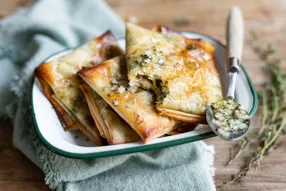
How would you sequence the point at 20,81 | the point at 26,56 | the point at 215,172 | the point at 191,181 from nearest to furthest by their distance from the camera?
the point at 191,181
the point at 215,172
the point at 20,81
the point at 26,56

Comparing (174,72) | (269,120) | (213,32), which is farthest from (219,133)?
(213,32)

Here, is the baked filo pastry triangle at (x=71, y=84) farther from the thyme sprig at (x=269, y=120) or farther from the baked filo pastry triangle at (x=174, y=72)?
the thyme sprig at (x=269, y=120)

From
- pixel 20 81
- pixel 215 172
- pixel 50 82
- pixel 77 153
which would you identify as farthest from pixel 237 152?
pixel 20 81

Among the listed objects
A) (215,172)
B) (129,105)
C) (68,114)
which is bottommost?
(215,172)

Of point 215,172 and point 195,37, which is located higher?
point 195,37

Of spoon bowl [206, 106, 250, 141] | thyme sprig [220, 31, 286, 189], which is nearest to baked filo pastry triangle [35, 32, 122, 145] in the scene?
spoon bowl [206, 106, 250, 141]

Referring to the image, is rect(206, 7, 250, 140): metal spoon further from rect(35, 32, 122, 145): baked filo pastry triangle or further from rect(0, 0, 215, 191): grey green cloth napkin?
rect(35, 32, 122, 145): baked filo pastry triangle

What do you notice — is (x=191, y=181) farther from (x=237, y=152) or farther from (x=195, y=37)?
(x=195, y=37)
